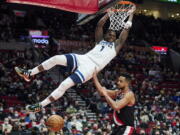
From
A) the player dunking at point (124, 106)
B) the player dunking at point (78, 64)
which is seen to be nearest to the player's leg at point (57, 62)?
the player dunking at point (78, 64)

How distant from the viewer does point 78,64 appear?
6.62 metres

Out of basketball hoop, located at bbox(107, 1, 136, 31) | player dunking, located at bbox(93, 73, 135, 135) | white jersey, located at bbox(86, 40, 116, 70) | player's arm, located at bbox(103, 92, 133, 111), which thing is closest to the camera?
player's arm, located at bbox(103, 92, 133, 111)

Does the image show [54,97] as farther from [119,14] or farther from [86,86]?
[86,86]

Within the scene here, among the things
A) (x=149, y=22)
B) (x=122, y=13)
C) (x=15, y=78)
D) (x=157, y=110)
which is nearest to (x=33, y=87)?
(x=15, y=78)

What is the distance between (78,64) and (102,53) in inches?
19.6

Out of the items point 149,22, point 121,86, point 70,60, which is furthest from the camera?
point 149,22

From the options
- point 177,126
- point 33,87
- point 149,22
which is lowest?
point 177,126

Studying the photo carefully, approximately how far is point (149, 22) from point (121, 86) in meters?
25.9

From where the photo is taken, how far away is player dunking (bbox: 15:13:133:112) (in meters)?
6.43

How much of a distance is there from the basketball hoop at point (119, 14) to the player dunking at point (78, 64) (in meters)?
0.78

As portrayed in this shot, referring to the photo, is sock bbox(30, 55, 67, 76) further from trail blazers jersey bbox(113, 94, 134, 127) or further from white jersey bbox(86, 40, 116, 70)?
trail blazers jersey bbox(113, 94, 134, 127)

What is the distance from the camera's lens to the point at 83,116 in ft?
53.7

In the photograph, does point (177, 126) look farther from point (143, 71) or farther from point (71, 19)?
point (71, 19)

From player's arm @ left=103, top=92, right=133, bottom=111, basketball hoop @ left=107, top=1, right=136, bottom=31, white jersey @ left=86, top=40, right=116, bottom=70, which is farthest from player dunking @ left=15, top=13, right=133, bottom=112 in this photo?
player's arm @ left=103, top=92, right=133, bottom=111
